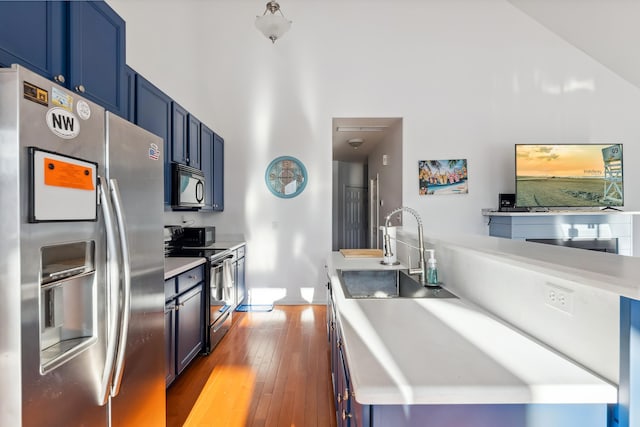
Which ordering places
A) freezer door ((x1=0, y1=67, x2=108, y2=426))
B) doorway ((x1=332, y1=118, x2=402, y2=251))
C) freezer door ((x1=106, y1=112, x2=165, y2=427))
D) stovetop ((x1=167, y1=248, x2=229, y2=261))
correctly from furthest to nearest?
doorway ((x1=332, y1=118, x2=402, y2=251)) → stovetop ((x1=167, y1=248, x2=229, y2=261)) → freezer door ((x1=106, y1=112, x2=165, y2=427)) → freezer door ((x1=0, y1=67, x2=108, y2=426))

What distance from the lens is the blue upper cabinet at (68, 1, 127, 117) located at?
1.45 meters

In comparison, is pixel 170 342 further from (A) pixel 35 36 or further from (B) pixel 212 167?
(B) pixel 212 167

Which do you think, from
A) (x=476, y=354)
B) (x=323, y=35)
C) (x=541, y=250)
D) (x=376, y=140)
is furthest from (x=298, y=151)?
(x=476, y=354)

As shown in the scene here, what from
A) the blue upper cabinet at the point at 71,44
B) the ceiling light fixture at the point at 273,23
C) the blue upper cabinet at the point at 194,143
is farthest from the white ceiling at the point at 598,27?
the blue upper cabinet at the point at 71,44

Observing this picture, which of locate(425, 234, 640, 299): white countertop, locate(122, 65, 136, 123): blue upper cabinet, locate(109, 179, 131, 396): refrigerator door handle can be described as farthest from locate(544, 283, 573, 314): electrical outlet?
locate(122, 65, 136, 123): blue upper cabinet

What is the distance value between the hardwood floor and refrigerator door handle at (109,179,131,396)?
95cm

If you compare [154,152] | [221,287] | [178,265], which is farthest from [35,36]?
[221,287]

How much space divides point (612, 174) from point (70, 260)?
5565 millimetres

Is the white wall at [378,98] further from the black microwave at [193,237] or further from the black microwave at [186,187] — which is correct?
the black microwave at [186,187]

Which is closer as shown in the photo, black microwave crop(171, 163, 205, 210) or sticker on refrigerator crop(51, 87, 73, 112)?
sticker on refrigerator crop(51, 87, 73, 112)

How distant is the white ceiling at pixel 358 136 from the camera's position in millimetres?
4586

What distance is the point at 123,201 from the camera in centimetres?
133

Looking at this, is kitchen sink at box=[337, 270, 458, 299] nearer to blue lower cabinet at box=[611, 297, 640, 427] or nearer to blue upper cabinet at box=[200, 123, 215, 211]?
blue lower cabinet at box=[611, 297, 640, 427]

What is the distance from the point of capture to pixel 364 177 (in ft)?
27.8
